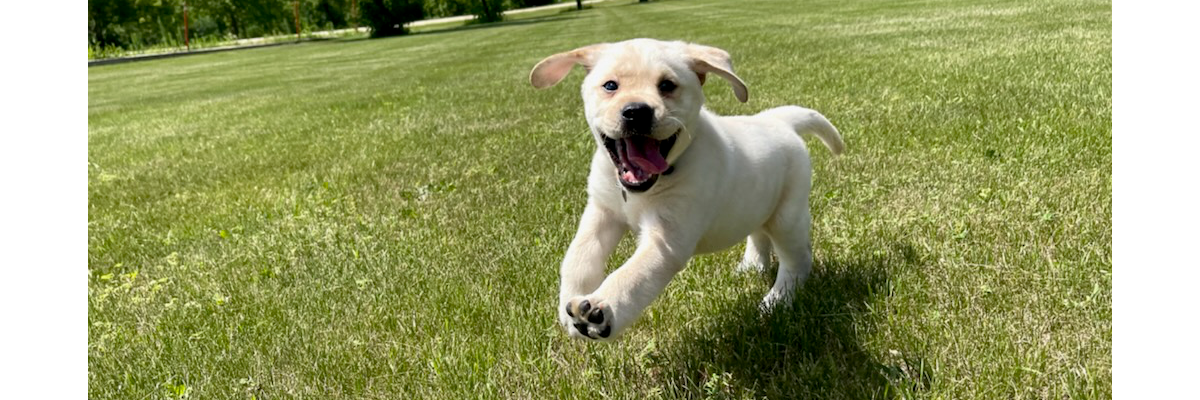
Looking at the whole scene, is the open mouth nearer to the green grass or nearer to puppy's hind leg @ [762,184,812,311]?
the green grass

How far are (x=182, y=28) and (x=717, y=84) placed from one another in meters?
76.7

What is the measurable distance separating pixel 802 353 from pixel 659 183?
81cm

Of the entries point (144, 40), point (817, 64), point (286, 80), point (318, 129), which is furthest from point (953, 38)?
point (144, 40)

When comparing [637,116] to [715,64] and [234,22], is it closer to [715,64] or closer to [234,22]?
[715,64]

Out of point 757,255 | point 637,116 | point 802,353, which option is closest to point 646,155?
point 637,116

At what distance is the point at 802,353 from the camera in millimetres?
2785

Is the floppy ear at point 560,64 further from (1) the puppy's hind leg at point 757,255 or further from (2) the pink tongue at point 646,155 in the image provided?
(1) the puppy's hind leg at point 757,255

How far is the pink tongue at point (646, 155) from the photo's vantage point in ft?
9.00

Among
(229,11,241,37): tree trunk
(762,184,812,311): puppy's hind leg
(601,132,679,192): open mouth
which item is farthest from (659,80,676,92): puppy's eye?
(229,11,241,37): tree trunk

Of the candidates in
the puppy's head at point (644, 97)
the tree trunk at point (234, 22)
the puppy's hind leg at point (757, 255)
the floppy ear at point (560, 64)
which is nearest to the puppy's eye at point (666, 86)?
the puppy's head at point (644, 97)

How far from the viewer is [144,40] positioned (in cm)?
6994

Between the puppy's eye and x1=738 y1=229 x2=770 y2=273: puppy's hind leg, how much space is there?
3.95ft

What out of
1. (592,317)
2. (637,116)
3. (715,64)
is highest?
(715,64)

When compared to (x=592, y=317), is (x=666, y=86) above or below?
above
